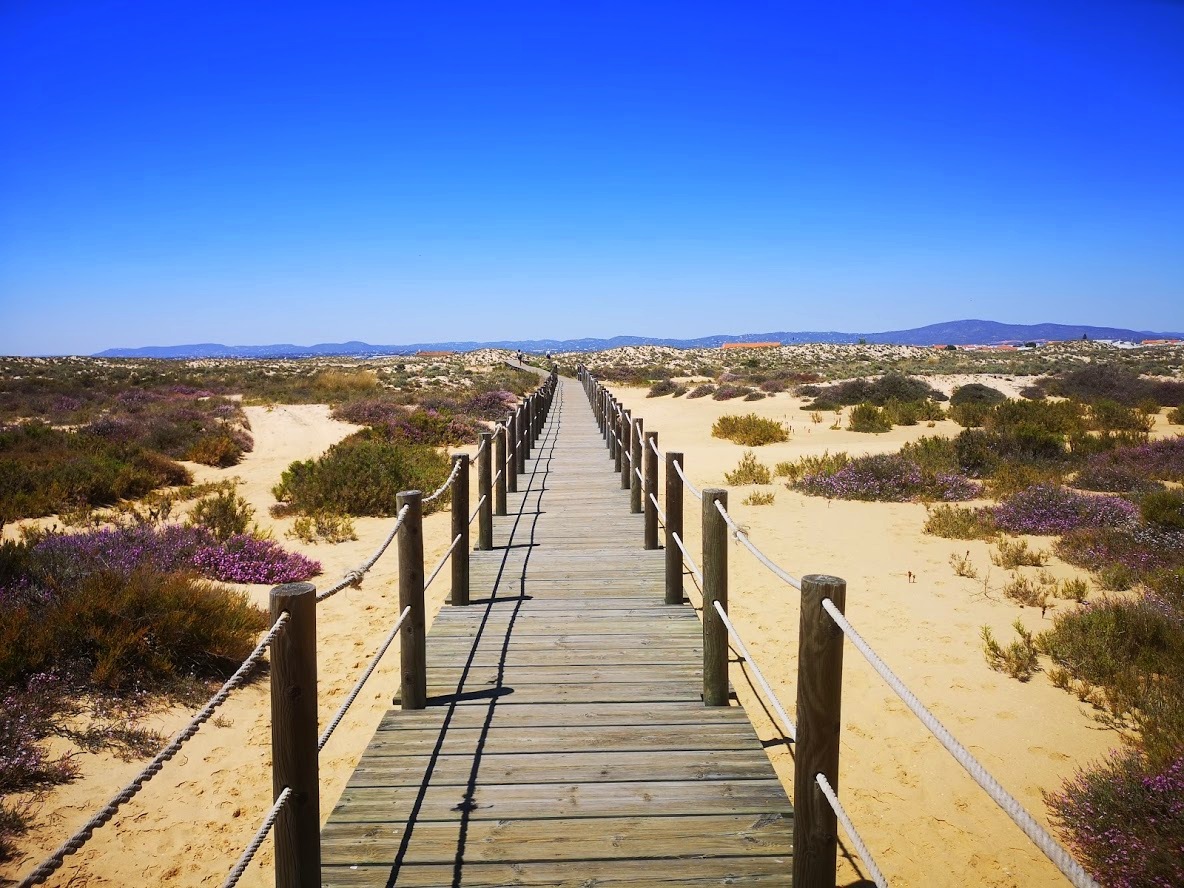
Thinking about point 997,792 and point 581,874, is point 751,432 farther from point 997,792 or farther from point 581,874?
point 997,792

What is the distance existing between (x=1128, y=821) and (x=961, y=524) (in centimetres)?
640

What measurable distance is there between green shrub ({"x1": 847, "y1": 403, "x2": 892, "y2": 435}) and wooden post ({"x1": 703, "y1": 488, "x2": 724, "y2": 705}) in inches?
659

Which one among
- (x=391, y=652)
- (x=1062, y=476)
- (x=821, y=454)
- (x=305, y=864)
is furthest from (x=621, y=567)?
(x=821, y=454)

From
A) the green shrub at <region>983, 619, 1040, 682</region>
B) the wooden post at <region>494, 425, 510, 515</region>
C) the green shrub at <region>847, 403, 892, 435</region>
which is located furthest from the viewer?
the green shrub at <region>847, 403, 892, 435</region>

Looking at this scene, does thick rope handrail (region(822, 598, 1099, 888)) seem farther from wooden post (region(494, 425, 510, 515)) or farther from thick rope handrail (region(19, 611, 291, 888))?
wooden post (region(494, 425, 510, 515))

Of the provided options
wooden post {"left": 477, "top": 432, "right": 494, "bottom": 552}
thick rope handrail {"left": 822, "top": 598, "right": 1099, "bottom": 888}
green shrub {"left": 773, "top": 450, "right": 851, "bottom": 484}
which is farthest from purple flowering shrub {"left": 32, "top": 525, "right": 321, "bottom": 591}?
green shrub {"left": 773, "top": 450, "right": 851, "bottom": 484}

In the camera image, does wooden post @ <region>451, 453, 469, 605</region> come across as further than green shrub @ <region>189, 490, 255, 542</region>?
No

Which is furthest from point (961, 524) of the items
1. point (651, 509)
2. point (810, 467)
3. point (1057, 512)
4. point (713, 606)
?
point (713, 606)

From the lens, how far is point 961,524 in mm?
9531

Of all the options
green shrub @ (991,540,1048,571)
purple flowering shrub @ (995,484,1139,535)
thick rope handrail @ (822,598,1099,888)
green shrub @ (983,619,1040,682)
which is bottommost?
green shrub @ (983,619,1040,682)

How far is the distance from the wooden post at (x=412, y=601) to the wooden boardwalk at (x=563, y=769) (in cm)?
16

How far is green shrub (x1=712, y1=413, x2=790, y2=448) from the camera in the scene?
18594mm

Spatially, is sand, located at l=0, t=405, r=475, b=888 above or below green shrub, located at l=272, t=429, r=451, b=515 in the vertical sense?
below

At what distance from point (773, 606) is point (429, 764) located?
4.60m
